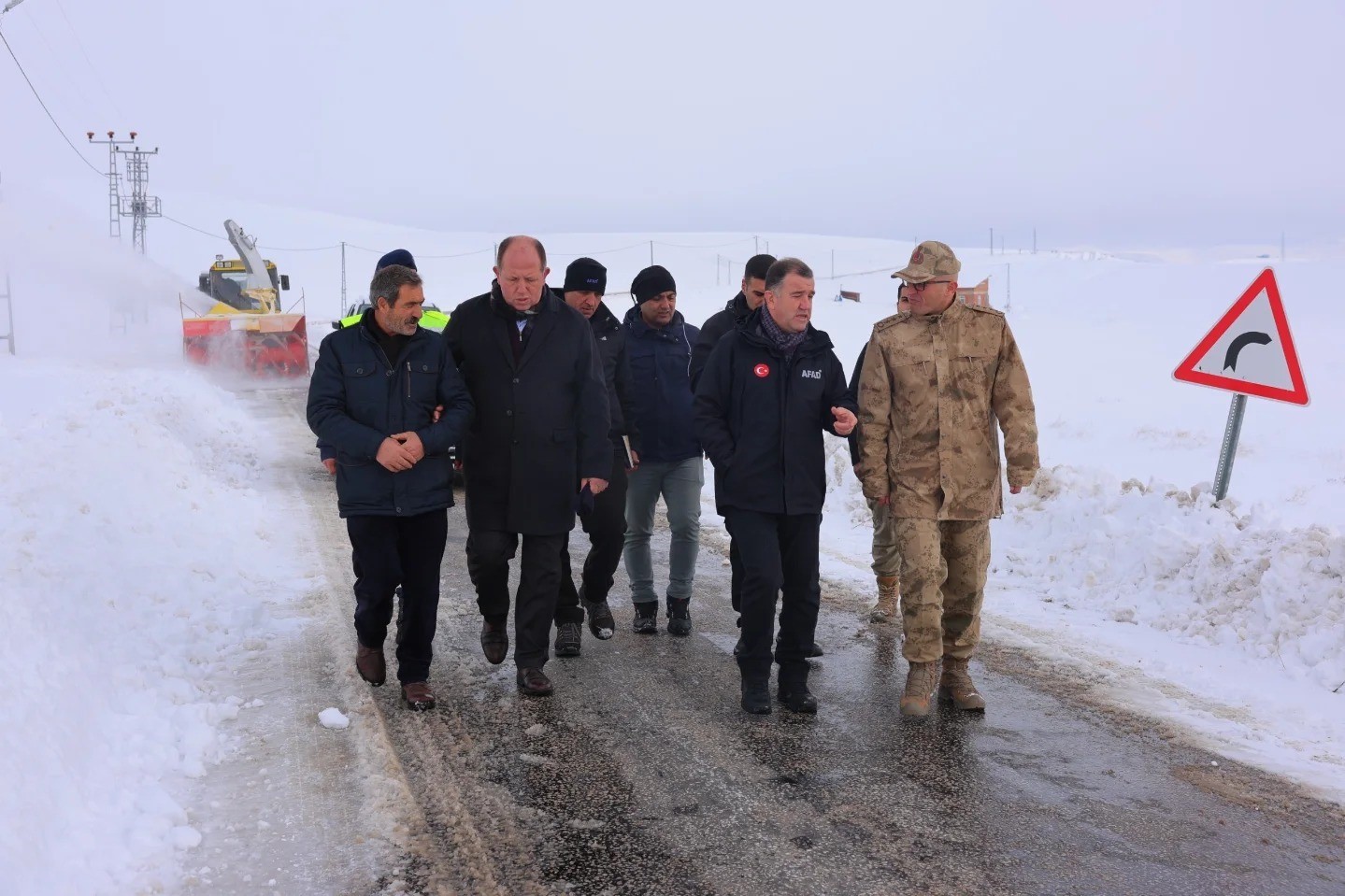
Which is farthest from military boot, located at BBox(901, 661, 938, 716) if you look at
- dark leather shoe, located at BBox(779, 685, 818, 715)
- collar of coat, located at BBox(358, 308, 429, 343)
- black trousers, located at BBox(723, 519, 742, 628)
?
collar of coat, located at BBox(358, 308, 429, 343)

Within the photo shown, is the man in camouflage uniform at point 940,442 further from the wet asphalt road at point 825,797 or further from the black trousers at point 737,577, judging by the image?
the black trousers at point 737,577

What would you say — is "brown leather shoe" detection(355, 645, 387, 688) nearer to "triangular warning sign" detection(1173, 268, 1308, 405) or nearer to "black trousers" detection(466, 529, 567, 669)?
"black trousers" detection(466, 529, 567, 669)

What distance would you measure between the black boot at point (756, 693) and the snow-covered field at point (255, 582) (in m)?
1.64

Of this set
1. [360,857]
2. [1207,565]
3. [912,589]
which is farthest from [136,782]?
[1207,565]

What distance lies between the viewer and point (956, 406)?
5.31 m

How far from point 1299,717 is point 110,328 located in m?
34.7

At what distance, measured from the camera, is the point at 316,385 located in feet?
17.2

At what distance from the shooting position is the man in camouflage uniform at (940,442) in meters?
→ 5.29

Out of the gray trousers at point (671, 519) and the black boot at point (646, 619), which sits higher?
the gray trousers at point (671, 519)

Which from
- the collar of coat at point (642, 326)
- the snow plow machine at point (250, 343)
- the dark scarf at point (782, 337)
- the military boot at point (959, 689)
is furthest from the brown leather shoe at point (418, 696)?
the snow plow machine at point (250, 343)

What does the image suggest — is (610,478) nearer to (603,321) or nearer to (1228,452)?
(603,321)

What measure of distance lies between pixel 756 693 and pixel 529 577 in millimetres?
1251

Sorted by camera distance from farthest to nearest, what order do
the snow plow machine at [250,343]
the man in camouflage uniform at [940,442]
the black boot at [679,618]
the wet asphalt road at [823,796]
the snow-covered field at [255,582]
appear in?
the snow plow machine at [250,343] < the black boot at [679,618] < the man in camouflage uniform at [940,442] < the snow-covered field at [255,582] < the wet asphalt road at [823,796]

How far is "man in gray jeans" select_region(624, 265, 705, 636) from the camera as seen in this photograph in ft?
A: 22.0
